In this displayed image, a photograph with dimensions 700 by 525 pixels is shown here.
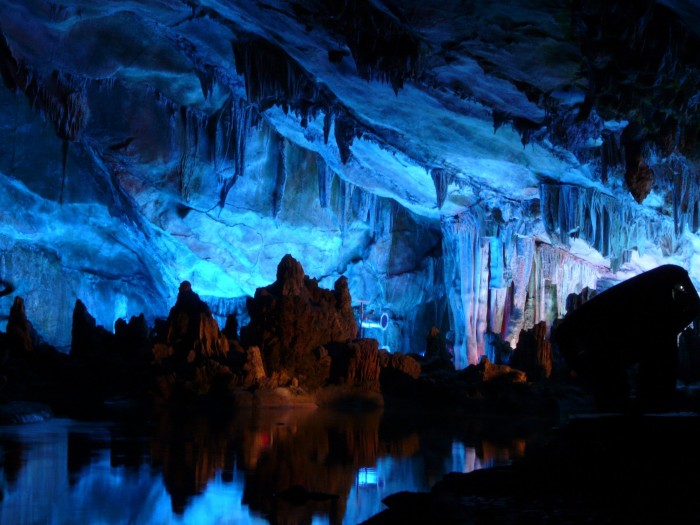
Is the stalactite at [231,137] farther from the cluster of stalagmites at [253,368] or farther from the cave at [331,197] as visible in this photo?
the cluster of stalagmites at [253,368]

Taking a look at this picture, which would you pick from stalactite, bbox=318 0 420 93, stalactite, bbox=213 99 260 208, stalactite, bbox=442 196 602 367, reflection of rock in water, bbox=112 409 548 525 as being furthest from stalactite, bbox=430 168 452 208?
reflection of rock in water, bbox=112 409 548 525

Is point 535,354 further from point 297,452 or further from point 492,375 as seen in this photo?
point 297,452

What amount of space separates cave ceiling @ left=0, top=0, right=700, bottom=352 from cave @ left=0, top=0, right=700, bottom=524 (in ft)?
0.21

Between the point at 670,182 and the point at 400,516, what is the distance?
14.0 meters

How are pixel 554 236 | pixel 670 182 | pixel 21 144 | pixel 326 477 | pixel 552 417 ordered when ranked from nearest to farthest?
pixel 326 477 < pixel 552 417 < pixel 670 182 < pixel 21 144 < pixel 554 236

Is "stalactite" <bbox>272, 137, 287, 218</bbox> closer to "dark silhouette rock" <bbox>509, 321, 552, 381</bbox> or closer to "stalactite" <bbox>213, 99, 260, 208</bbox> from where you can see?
"stalactite" <bbox>213, 99, 260, 208</bbox>

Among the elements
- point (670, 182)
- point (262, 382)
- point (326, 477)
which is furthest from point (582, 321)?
point (670, 182)

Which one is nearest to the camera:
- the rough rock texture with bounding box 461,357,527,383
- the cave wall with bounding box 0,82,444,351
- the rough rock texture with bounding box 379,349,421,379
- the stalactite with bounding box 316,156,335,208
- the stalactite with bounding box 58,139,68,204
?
the rough rock texture with bounding box 461,357,527,383

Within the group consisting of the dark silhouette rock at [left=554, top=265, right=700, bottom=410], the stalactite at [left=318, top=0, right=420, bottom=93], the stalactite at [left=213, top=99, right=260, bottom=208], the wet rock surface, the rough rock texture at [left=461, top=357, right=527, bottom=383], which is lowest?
the wet rock surface

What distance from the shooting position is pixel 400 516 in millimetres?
3477

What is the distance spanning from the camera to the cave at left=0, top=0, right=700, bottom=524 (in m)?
6.65

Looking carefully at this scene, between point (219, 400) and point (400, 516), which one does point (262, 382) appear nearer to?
point (219, 400)

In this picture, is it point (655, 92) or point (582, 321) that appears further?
point (655, 92)

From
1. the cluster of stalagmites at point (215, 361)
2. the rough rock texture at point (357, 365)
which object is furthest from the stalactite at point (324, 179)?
the rough rock texture at point (357, 365)
